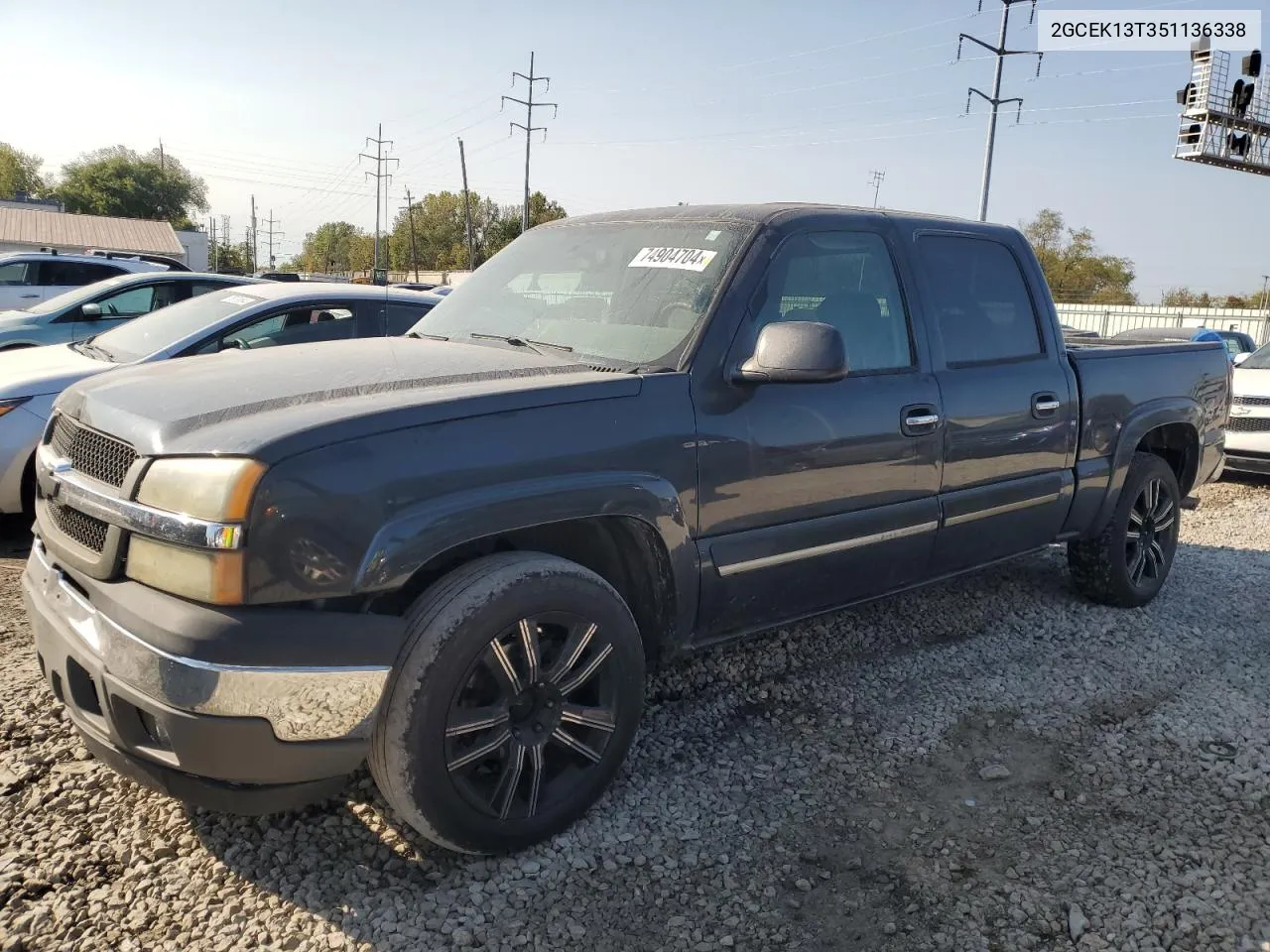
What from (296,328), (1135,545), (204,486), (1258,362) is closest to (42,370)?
(296,328)

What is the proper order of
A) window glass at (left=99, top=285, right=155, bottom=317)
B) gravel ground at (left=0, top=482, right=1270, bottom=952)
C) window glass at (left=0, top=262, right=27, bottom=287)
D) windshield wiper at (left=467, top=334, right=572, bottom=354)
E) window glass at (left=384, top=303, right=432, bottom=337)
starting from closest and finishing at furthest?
1. gravel ground at (left=0, top=482, right=1270, bottom=952)
2. windshield wiper at (left=467, top=334, right=572, bottom=354)
3. window glass at (left=384, top=303, right=432, bottom=337)
4. window glass at (left=99, top=285, right=155, bottom=317)
5. window glass at (left=0, top=262, right=27, bottom=287)

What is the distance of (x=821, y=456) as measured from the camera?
328cm

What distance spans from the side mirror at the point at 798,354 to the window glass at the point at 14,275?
557 inches

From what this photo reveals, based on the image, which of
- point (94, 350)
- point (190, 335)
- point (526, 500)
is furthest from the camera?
point (94, 350)

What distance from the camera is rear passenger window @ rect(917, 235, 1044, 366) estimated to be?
392 centimetres

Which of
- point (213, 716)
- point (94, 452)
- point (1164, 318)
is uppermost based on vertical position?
point (1164, 318)

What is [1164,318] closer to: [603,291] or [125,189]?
[603,291]

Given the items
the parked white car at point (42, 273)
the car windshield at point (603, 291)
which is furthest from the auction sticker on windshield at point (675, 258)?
the parked white car at point (42, 273)

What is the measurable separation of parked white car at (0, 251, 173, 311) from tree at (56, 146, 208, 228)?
82.7m

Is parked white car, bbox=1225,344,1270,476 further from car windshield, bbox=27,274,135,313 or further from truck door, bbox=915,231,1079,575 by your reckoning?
car windshield, bbox=27,274,135,313

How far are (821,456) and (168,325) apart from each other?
16.2 feet

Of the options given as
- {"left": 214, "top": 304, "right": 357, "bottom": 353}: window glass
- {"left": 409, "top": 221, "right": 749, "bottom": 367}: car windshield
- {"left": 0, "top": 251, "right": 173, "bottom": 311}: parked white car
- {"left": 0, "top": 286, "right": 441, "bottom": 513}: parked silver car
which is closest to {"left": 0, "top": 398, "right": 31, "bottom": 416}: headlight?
{"left": 0, "top": 286, "right": 441, "bottom": 513}: parked silver car

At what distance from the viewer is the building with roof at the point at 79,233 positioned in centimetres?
5031

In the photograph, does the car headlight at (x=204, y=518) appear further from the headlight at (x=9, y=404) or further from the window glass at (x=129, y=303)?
the window glass at (x=129, y=303)
